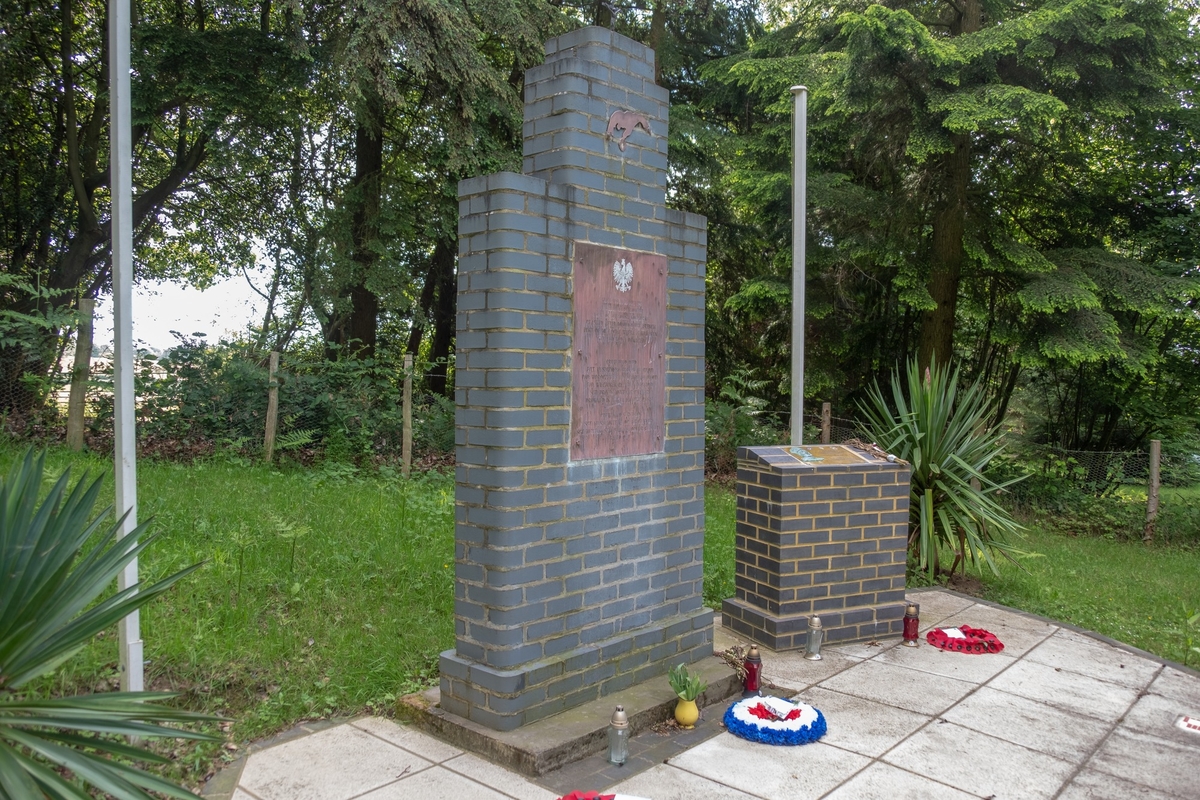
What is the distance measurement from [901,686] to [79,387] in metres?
8.72

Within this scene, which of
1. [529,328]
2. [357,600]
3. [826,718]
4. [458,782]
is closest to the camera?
[458,782]

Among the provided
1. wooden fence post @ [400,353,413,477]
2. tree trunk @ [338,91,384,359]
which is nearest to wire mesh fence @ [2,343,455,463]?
wooden fence post @ [400,353,413,477]

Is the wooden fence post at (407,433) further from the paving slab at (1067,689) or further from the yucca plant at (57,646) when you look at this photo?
the yucca plant at (57,646)

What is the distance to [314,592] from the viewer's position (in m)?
5.05

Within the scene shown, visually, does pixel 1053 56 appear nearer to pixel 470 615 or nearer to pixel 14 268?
pixel 470 615

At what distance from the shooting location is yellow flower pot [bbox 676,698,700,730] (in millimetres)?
3830

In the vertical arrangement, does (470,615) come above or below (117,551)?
below

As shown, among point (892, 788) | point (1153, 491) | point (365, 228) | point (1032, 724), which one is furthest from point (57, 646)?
point (1153, 491)

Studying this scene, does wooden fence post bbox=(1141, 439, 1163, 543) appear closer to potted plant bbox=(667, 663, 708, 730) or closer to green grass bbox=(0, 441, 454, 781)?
green grass bbox=(0, 441, 454, 781)

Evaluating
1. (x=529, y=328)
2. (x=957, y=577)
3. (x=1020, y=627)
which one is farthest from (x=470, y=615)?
(x=957, y=577)

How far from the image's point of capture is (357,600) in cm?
508

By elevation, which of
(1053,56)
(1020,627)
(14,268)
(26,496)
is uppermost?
(1053,56)

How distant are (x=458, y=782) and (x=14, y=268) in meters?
13.7

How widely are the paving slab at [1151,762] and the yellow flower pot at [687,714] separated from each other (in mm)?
1734
